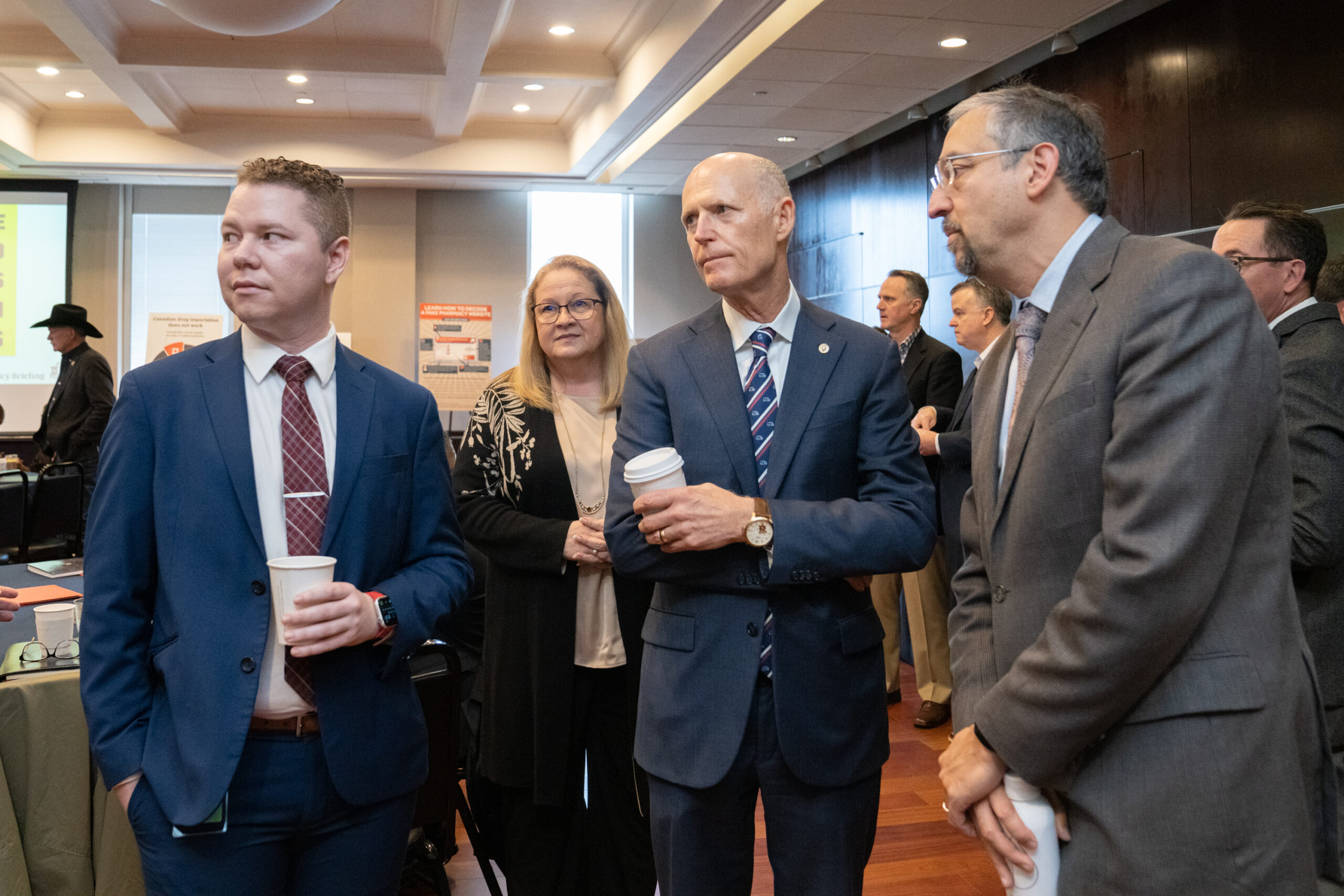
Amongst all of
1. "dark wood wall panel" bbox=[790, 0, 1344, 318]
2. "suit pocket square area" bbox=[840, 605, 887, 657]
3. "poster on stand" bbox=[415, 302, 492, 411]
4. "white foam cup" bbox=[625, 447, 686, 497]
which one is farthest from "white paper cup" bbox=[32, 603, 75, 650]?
"poster on stand" bbox=[415, 302, 492, 411]

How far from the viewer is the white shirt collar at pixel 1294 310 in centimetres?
226

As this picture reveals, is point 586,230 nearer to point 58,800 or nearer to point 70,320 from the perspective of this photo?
point 70,320

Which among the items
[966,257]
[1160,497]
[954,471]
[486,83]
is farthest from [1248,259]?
[486,83]

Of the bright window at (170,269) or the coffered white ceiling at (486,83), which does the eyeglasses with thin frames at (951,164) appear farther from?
the bright window at (170,269)

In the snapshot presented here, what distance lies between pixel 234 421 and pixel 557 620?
975 mm

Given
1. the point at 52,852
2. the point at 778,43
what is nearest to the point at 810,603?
the point at 52,852

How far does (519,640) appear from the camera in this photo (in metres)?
2.27

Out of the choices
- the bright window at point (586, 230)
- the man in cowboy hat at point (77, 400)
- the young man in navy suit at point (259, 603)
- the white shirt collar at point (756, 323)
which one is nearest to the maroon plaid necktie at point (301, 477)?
the young man in navy suit at point (259, 603)

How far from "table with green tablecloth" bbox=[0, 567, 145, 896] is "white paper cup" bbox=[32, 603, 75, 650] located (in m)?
0.15

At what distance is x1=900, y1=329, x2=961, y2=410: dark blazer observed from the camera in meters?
4.85

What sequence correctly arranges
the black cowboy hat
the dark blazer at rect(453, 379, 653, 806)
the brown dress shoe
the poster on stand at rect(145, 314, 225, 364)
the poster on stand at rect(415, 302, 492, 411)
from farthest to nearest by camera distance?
the poster on stand at rect(415, 302, 492, 411), the poster on stand at rect(145, 314, 225, 364), the black cowboy hat, the brown dress shoe, the dark blazer at rect(453, 379, 653, 806)

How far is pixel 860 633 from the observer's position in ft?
5.46

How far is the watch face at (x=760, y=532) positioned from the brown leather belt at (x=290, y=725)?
720 mm

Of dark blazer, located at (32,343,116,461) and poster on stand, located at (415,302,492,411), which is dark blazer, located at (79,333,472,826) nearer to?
dark blazer, located at (32,343,116,461)
